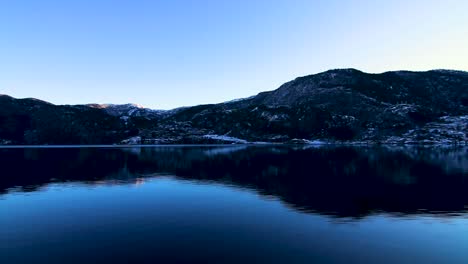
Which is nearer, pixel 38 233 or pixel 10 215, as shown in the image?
pixel 38 233

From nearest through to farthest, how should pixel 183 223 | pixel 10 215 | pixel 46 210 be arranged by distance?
1. pixel 183 223
2. pixel 10 215
3. pixel 46 210

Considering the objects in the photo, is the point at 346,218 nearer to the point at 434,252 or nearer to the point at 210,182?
the point at 434,252

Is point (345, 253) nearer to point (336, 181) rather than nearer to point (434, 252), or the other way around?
point (434, 252)

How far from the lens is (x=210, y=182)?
104875mm

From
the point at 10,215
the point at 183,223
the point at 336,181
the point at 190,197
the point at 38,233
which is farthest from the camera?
the point at 336,181

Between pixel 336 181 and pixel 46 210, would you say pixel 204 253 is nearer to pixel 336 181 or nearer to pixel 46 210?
pixel 46 210

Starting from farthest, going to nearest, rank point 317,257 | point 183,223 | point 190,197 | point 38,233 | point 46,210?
point 190,197 < point 46,210 < point 183,223 < point 38,233 < point 317,257

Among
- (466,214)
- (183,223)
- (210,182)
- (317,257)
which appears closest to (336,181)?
(210,182)

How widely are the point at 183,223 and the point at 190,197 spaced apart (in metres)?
25.5

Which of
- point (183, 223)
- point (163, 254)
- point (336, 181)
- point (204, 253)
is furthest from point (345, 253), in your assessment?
point (336, 181)

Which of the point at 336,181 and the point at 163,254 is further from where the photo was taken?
the point at 336,181

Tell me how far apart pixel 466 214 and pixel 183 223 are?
1796 inches

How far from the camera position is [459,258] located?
37.0 meters

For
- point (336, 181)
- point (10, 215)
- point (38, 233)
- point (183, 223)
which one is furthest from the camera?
point (336, 181)
